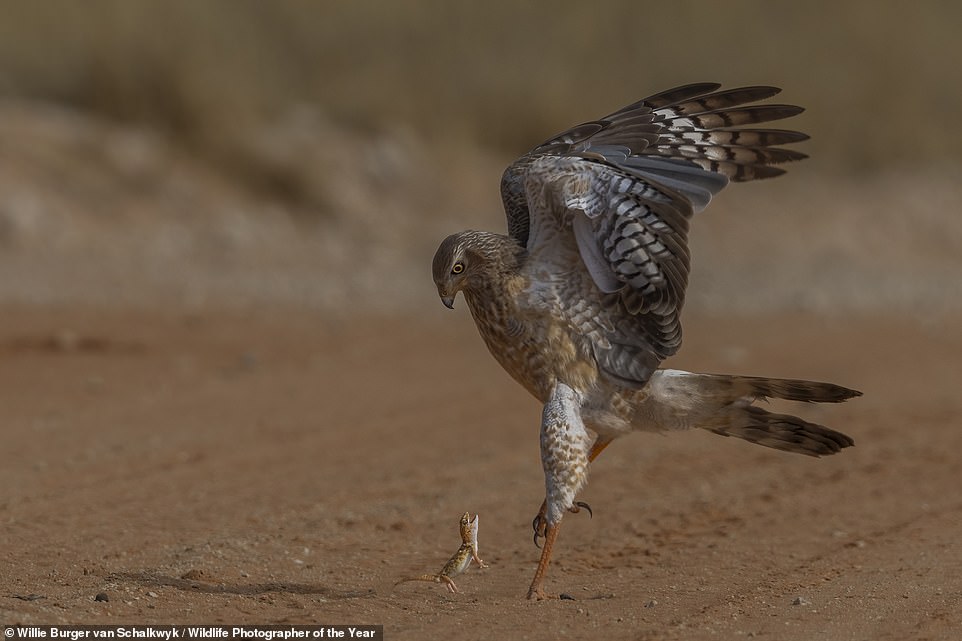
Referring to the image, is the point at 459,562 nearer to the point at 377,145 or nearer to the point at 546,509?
the point at 546,509

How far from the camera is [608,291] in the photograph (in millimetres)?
5980

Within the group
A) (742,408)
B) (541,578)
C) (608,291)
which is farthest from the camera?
(742,408)

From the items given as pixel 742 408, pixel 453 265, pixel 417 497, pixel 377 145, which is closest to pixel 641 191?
pixel 453 265

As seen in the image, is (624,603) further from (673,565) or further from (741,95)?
(741,95)

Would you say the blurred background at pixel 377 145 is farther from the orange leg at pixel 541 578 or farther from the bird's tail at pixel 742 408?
the orange leg at pixel 541 578

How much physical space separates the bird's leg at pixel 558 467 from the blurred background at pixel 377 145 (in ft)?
29.0

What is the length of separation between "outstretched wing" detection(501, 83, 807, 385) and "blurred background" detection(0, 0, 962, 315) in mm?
8403

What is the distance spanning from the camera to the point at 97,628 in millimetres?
4773

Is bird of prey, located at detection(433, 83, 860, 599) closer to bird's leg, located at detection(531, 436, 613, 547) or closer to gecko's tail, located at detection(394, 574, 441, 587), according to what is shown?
bird's leg, located at detection(531, 436, 613, 547)

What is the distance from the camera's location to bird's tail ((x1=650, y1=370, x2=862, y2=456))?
19.6 feet

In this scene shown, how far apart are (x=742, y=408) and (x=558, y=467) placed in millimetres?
1011

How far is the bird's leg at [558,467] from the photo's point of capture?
5605mm

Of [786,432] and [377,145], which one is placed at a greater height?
[377,145]

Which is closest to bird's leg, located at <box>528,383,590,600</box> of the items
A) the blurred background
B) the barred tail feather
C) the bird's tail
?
the bird's tail
